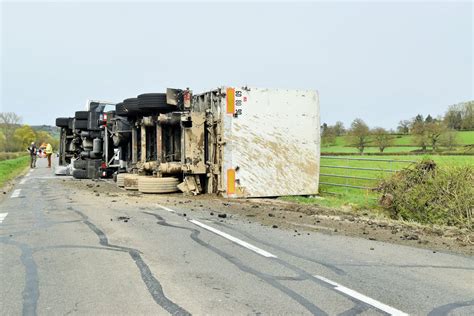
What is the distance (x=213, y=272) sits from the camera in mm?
5320

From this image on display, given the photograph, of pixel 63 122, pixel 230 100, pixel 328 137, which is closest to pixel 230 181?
pixel 230 100

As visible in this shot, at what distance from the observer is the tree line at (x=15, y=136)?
75188 millimetres

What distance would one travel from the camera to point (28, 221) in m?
8.62

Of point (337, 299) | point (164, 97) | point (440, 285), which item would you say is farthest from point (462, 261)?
point (164, 97)

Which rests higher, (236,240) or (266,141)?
(266,141)

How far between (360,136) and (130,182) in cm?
3740

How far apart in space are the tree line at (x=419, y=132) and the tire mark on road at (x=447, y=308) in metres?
36.7

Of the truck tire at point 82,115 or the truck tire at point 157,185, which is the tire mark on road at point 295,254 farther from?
the truck tire at point 82,115

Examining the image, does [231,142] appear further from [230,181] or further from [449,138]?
[449,138]

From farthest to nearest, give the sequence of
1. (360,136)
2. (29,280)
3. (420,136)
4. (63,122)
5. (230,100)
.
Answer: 1. (360,136)
2. (420,136)
3. (63,122)
4. (230,100)
5. (29,280)

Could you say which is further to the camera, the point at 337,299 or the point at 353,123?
the point at 353,123

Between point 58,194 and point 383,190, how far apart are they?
8921mm

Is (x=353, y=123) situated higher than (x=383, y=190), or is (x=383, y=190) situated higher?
(x=353, y=123)

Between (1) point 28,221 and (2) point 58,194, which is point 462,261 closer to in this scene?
(1) point 28,221
